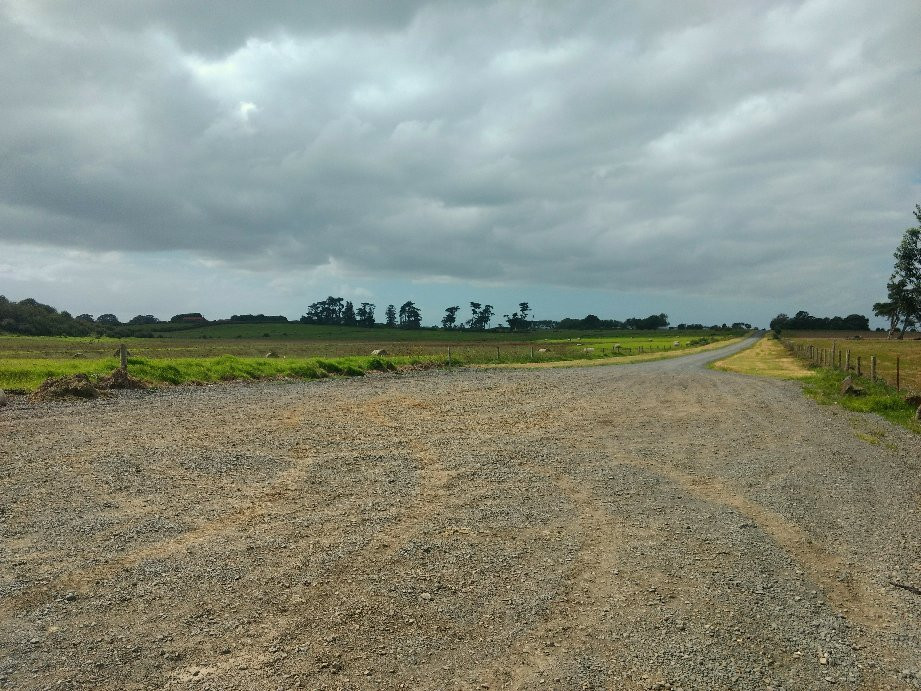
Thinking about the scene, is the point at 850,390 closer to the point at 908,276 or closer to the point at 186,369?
the point at 186,369

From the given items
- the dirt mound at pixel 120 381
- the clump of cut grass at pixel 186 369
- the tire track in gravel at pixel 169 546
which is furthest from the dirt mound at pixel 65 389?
the tire track in gravel at pixel 169 546

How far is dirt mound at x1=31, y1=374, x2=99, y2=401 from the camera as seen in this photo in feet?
60.5

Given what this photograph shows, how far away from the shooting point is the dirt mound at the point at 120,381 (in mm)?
21297

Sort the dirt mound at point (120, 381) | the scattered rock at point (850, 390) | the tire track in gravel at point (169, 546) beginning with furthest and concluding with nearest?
the scattered rock at point (850, 390), the dirt mound at point (120, 381), the tire track in gravel at point (169, 546)

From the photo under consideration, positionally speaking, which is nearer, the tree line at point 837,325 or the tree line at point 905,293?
the tree line at point 905,293

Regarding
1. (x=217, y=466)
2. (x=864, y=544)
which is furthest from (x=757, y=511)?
(x=217, y=466)

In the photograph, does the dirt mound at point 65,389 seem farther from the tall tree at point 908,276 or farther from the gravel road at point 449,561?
the tall tree at point 908,276

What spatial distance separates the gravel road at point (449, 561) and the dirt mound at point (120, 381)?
7.62 meters

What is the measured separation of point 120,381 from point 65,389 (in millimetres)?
2862

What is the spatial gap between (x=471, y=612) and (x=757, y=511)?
5.28 meters

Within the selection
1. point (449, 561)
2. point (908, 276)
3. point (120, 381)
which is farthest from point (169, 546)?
point (908, 276)

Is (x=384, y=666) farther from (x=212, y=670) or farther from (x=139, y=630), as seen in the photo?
(x=139, y=630)

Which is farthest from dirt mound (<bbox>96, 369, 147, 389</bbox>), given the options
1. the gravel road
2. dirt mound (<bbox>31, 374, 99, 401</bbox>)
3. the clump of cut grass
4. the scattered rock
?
the scattered rock

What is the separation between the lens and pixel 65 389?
18812 millimetres
